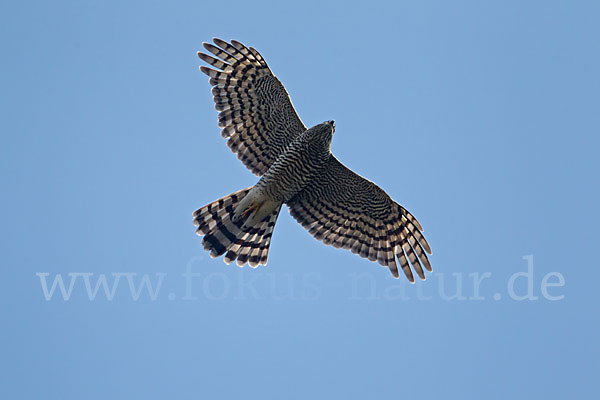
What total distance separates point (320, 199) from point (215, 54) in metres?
3.04

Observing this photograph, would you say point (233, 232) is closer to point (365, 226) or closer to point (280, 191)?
point (280, 191)

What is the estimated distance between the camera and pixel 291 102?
14883mm

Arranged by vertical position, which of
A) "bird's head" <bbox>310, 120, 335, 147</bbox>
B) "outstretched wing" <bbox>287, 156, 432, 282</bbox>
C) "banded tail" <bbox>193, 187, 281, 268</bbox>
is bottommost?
"banded tail" <bbox>193, 187, 281, 268</bbox>

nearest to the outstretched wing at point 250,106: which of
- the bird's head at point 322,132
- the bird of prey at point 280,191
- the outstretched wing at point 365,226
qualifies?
the bird of prey at point 280,191

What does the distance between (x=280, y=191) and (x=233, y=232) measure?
1.22 meters

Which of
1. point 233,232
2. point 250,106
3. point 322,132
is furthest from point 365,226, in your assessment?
point 250,106

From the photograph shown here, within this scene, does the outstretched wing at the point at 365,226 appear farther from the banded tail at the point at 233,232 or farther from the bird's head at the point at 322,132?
the bird's head at the point at 322,132

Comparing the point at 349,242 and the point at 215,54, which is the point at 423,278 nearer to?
the point at 349,242

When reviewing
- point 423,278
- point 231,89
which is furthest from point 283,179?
point 423,278

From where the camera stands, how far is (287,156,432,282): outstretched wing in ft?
51.0

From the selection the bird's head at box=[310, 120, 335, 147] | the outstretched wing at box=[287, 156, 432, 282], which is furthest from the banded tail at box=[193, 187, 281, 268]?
the bird's head at box=[310, 120, 335, 147]

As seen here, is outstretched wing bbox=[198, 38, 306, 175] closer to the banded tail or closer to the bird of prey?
the bird of prey

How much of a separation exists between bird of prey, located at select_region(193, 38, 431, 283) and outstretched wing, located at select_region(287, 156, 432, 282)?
17 mm

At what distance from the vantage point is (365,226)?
15.7 meters
